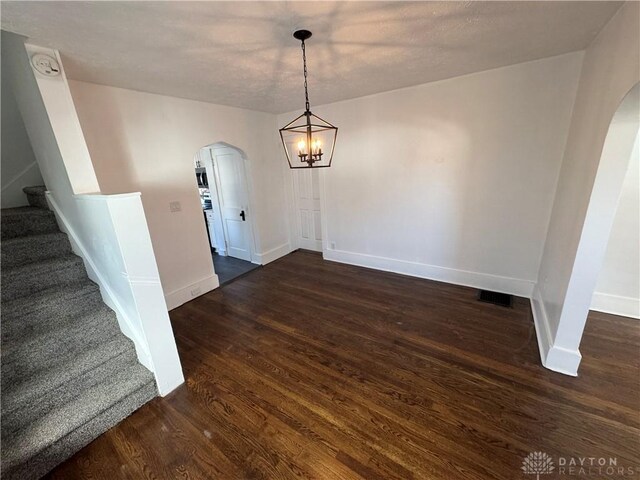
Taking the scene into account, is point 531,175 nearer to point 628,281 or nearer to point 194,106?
point 628,281

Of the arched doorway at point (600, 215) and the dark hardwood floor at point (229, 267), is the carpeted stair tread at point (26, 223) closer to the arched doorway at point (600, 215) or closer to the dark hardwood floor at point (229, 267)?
the dark hardwood floor at point (229, 267)

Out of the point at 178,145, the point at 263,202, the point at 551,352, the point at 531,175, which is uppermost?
the point at 178,145

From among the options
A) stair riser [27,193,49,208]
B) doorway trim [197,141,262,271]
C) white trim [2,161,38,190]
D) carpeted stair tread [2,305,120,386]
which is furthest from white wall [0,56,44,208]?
carpeted stair tread [2,305,120,386]

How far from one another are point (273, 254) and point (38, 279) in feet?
10.4

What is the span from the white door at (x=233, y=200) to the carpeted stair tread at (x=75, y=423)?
2997 millimetres

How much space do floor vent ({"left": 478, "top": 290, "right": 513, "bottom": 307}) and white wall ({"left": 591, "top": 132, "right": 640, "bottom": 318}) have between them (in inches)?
32.0

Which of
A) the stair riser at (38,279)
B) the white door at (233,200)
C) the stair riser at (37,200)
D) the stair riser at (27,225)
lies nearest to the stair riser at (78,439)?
the stair riser at (38,279)

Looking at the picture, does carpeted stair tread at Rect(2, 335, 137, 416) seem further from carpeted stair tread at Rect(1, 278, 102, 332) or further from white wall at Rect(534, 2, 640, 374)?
white wall at Rect(534, 2, 640, 374)

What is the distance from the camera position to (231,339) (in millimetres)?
2785

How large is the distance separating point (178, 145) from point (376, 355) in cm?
344

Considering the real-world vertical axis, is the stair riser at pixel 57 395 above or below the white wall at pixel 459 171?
below

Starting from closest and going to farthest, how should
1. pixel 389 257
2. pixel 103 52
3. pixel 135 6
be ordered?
pixel 135 6 < pixel 103 52 < pixel 389 257

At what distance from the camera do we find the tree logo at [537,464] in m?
1.50

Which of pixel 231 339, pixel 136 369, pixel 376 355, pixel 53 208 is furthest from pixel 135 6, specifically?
pixel 376 355
